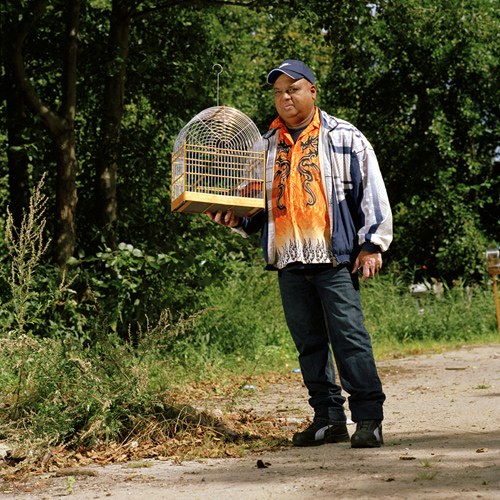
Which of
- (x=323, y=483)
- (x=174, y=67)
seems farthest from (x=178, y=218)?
(x=323, y=483)

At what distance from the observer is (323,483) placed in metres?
3.03

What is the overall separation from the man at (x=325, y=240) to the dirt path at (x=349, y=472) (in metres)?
0.30

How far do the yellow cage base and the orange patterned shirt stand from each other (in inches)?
5.5

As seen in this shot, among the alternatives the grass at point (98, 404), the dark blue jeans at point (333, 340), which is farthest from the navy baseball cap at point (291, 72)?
the grass at point (98, 404)

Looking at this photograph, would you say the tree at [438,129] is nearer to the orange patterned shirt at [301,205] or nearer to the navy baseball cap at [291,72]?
the navy baseball cap at [291,72]

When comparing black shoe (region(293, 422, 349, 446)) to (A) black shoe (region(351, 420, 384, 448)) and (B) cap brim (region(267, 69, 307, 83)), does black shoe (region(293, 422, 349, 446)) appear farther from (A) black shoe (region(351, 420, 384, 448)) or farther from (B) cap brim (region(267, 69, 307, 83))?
(B) cap brim (region(267, 69, 307, 83))

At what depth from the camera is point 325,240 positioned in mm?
3814

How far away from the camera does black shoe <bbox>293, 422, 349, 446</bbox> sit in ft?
13.0

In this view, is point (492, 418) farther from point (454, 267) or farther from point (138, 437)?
point (454, 267)

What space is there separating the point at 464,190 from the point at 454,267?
1.82 m

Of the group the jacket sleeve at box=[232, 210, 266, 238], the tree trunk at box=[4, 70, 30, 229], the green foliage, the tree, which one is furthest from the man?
the tree

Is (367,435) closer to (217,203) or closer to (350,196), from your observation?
(350,196)

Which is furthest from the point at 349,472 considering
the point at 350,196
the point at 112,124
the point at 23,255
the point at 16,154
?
the point at 112,124

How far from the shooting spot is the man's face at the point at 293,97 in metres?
3.95
